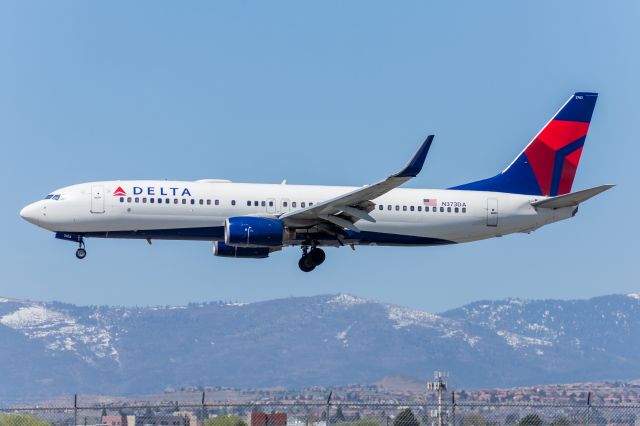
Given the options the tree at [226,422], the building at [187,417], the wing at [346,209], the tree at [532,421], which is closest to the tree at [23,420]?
the building at [187,417]

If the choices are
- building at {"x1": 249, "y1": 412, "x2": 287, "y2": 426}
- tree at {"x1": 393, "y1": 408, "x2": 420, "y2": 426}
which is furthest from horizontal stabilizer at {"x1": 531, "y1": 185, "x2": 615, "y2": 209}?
building at {"x1": 249, "y1": 412, "x2": 287, "y2": 426}

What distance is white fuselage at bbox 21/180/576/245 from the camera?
171 feet

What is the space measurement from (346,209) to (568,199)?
34.8 ft

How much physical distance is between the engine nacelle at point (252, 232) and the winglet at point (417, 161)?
6759 mm

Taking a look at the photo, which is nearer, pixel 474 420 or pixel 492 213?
pixel 474 420

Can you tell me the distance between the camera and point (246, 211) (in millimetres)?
52938

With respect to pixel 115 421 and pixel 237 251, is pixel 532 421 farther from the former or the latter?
pixel 237 251

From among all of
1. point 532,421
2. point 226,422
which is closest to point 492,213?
point 532,421

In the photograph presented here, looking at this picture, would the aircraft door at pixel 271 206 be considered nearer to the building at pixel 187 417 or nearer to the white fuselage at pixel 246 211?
the white fuselage at pixel 246 211

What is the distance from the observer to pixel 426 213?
181 feet

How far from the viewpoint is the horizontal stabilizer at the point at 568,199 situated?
51938 millimetres

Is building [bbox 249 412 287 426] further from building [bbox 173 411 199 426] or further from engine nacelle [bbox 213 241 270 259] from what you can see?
engine nacelle [bbox 213 241 270 259]

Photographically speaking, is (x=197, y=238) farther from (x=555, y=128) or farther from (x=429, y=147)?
(x=555, y=128)

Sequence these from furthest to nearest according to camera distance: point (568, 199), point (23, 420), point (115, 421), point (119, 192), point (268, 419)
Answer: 1. point (568, 199)
2. point (119, 192)
3. point (115, 421)
4. point (23, 420)
5. point (268, 419)
